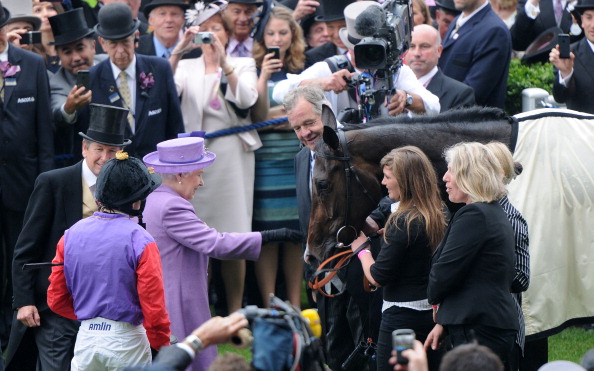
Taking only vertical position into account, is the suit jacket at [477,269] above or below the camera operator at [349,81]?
below

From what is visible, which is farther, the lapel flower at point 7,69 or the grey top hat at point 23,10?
the grey top hat at point 23,10

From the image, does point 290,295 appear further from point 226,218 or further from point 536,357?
point 536,357

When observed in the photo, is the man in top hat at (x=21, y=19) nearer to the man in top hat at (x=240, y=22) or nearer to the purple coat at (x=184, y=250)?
the man in top hat at (x=240, y=22)

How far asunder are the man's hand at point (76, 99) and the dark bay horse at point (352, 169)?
245cm

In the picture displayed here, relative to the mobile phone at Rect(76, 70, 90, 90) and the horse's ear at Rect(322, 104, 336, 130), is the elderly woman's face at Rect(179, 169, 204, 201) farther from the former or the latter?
the mobile phone at Rect(76, 70, 90, 90)

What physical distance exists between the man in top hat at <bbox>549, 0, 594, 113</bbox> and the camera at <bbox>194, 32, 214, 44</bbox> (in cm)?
278

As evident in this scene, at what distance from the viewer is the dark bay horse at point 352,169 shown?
6.53m

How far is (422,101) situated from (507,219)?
232cm

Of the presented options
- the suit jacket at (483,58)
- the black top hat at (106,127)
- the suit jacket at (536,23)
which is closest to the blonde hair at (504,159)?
the black top hat at (106,127)

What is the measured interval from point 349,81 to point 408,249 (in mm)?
2027

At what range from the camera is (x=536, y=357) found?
718cm

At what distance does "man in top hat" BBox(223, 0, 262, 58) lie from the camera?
9461 millimetres

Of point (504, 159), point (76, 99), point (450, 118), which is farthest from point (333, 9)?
Answer: point (504, 159)

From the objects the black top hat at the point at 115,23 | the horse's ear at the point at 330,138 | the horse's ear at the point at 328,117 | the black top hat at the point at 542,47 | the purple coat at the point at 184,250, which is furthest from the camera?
the black top hat at the point at 542,47
